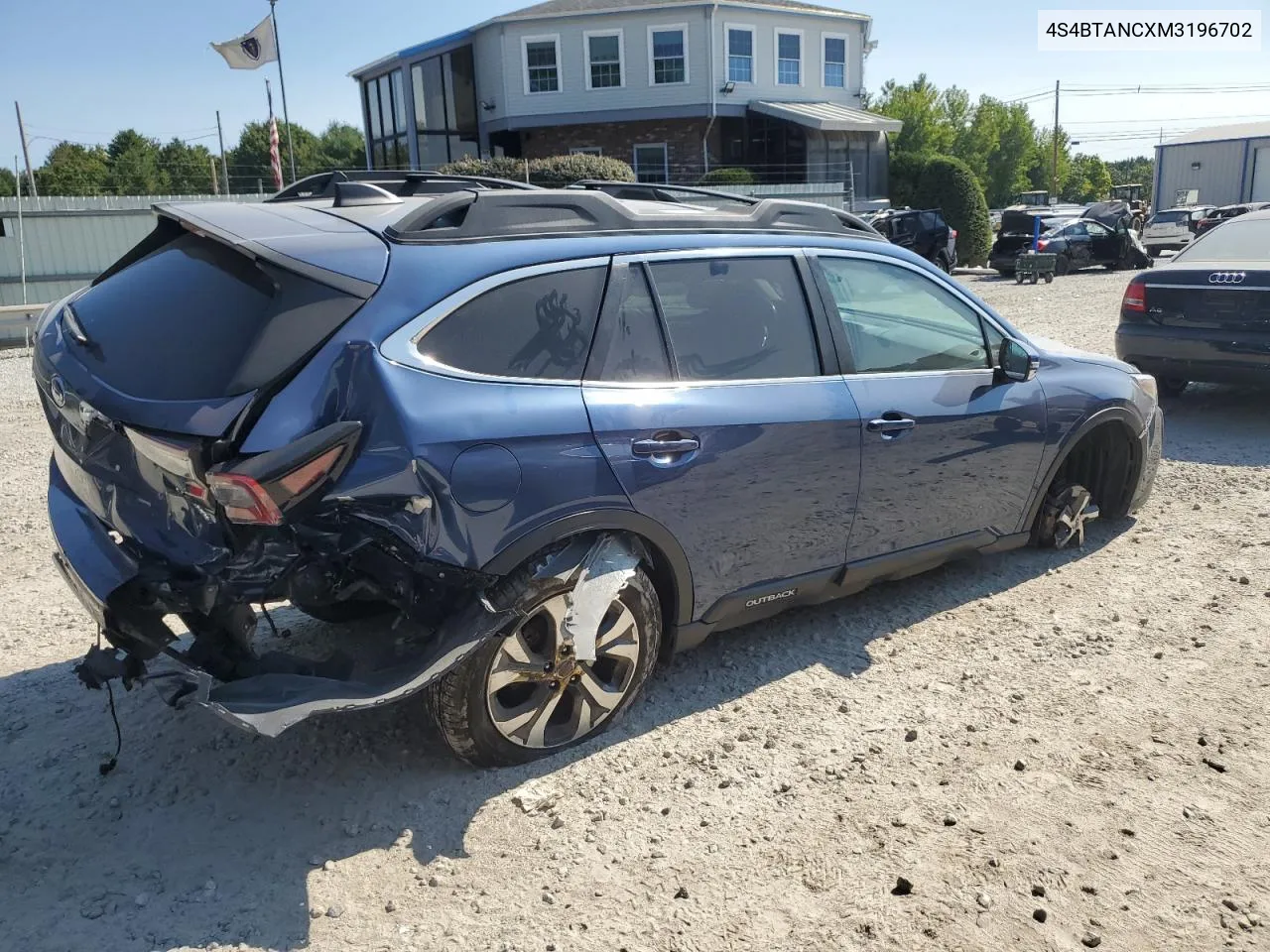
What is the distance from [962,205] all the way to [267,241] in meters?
30.0

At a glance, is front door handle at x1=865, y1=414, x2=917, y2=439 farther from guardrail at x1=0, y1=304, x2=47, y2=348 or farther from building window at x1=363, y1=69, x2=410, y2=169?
building window at x1=363, y1=69, x2=410, y2=169

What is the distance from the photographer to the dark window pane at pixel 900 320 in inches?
163

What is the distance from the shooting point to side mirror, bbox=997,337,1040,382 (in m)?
4.53

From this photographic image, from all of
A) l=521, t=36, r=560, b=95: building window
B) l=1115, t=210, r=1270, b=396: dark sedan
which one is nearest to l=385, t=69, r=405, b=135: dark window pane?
l=521, t=36, r=560, b=95: building window

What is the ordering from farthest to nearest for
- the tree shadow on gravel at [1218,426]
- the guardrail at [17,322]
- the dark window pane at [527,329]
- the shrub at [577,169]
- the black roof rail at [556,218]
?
the shrub at [577,169], the guardrail at [17,322], the tree shadow on gravel at [1218,426], the black roof rail at [556,218], the dark window pane at [527,329]

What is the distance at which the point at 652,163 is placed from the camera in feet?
109

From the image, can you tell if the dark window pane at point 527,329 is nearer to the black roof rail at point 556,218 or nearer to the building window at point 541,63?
the black roof rail at point 556,218

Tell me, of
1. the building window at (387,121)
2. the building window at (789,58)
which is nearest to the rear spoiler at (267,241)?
the building window at (789,58)

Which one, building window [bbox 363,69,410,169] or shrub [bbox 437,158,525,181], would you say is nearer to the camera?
shrub [bbox 437,158,525,181]

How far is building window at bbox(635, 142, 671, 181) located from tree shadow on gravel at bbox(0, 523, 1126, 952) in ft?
99.8

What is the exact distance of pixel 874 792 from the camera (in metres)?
3.29

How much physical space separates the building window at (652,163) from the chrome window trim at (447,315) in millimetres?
30564

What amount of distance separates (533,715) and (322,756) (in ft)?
2.52

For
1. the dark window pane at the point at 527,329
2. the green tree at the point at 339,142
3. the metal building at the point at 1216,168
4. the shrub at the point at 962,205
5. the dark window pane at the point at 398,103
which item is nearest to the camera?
the dark window pane at the point at 527,329
